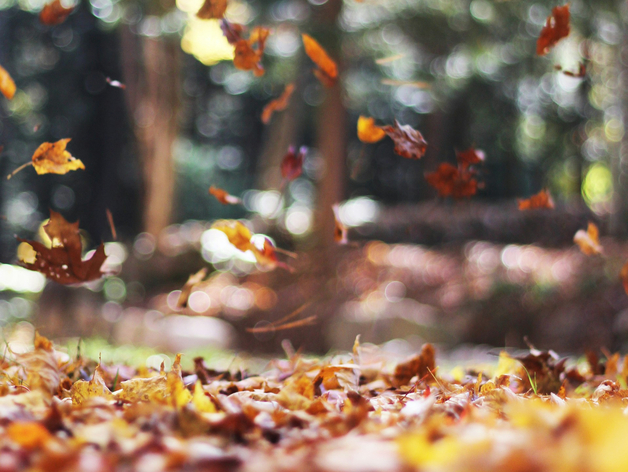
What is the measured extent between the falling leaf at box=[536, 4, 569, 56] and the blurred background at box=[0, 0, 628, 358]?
0.34 metres

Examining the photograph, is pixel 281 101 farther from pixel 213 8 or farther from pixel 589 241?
pixel 589 241

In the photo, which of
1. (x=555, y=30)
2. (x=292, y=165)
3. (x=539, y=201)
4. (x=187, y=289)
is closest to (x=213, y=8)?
(x=292, y=165)

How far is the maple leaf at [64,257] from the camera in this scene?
1.58 metres

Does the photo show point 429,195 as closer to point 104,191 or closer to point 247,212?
point 247,212

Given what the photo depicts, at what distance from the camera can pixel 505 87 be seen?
17672 millimetres

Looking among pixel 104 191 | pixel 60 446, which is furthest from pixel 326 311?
pixel 104 191

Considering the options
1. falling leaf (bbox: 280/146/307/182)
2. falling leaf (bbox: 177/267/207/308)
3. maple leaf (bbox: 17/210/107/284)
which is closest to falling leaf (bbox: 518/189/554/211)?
falling leaf (bbox: 280/146/307/182)

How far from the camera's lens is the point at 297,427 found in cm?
112

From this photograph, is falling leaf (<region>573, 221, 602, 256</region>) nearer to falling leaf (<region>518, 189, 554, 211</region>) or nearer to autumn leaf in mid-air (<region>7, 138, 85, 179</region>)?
falling leaf (<region>518, 189, 554, 211</region>)

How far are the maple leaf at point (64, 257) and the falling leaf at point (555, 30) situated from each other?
1406mm

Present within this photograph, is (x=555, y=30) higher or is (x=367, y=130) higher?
(x=555, y=30)

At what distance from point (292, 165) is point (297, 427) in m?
0.87

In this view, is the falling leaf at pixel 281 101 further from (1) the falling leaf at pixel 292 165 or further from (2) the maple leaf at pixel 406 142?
(2) the maple leaf at pixel 406 142

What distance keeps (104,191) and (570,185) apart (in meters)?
14.5
